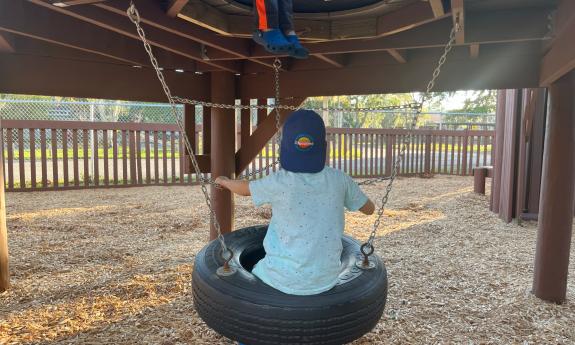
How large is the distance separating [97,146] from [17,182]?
1.68m

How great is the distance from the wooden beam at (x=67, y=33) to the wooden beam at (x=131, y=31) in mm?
94

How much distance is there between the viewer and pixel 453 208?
7.03 m

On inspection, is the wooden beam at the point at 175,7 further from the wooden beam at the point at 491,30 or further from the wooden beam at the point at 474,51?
the wooden beam at the point at 474,51

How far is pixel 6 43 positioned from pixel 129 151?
6.24m

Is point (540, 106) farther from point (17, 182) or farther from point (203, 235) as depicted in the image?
point (17, 182)

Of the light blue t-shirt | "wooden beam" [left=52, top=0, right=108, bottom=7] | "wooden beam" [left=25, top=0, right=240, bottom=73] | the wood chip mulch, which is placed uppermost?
"wooden beam" [left=25, top=0, right=240, bottom=73]

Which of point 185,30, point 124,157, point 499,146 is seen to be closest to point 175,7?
point 185,30

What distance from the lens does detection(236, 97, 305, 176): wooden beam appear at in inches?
155

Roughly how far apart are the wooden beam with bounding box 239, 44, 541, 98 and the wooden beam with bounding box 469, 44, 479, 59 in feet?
0.14

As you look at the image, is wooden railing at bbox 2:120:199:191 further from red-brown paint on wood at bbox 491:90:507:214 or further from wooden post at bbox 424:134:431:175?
wooden post at bbox 424:134:431:175

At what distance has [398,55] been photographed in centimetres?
319

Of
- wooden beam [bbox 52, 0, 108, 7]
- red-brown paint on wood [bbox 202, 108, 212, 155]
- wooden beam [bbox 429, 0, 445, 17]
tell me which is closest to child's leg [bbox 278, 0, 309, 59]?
wooden beam [bbox 429, 0, 445, 17]

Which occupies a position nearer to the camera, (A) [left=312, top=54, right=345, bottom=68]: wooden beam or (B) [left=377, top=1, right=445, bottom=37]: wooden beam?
(B) [left=377, top=1, right=445, bottom=37]: wooden beam

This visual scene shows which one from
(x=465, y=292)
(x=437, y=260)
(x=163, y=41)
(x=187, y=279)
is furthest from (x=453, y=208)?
(x=163, y=41)
